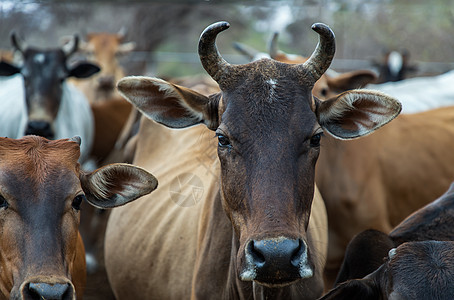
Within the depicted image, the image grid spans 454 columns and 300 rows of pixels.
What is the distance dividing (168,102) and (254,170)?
846mm

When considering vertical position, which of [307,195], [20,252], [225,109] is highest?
[225,109]

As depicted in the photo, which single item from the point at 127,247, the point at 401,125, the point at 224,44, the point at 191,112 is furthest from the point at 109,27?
the point at 191,112

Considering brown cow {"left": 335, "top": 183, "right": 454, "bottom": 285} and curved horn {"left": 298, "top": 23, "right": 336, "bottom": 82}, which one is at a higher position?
curved horn {"left": 298, "top": 23, "right": 336, "bottom": 82}

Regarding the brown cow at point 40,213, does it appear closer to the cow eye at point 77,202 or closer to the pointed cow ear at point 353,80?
the cow eye at point 77,202

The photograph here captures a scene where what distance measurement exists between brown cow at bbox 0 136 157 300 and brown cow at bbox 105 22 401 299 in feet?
1.61

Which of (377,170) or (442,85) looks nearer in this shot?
(377,170)

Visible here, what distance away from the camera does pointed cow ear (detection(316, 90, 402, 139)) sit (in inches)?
140

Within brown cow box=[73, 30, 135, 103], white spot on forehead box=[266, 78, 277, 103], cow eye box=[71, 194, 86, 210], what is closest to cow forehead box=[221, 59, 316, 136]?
white spot on forehead box=[266, 78, 277, 103]

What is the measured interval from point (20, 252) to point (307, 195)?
1524 mm

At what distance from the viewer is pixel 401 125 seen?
6.95 metres

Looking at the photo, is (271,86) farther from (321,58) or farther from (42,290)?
(42,290)

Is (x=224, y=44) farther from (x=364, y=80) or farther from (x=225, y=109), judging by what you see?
(x=225, y=109)

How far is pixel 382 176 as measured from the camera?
254 inches

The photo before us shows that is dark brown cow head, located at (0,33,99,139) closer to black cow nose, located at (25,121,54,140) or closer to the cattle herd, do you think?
black cow nose, located at (25,121,54,140)
